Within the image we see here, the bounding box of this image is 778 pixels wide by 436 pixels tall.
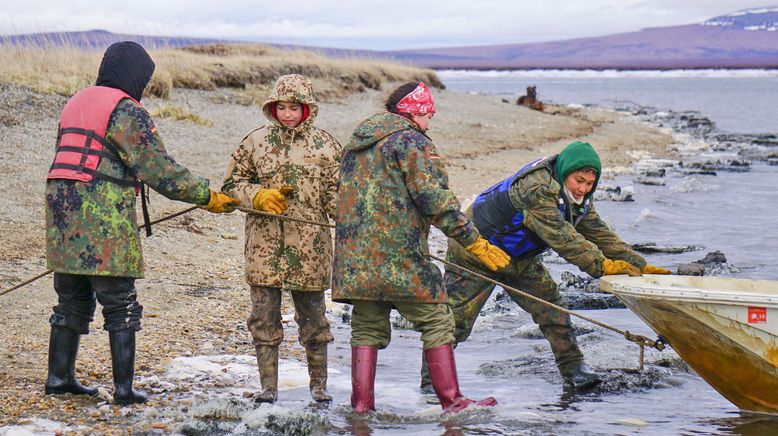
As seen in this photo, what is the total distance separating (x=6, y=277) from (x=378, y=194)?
3.77 m

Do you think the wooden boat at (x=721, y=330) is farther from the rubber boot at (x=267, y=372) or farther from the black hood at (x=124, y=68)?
the black hood at (x=124, y=68)

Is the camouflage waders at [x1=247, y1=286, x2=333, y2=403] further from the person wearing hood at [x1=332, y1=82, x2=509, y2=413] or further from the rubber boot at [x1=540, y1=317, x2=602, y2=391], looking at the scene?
the rubber boot at [x1=540, y1=317, x2=602, y2=391]

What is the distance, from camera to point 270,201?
17.1 ft

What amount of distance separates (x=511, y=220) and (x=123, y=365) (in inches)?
87.5

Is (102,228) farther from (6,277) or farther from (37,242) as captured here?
(37,242)

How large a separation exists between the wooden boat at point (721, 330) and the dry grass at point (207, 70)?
12.5 metres

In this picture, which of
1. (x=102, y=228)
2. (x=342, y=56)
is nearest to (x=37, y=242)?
(x=102, y=228)

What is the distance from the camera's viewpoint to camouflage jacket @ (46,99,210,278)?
4.90 m

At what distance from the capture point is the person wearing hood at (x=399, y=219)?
4.91m

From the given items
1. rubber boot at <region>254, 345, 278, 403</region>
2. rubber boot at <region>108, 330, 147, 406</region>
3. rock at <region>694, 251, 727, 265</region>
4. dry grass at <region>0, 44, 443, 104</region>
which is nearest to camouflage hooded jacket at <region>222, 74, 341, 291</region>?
rubber boot at <region>254, 345, 278, 403</region>

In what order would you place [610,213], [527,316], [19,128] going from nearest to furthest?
[527,316], [19,128], [610,213]

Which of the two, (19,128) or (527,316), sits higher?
(19,128)

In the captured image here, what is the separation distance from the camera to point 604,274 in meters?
5.75

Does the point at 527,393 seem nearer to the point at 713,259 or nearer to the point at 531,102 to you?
the point at 713,259
